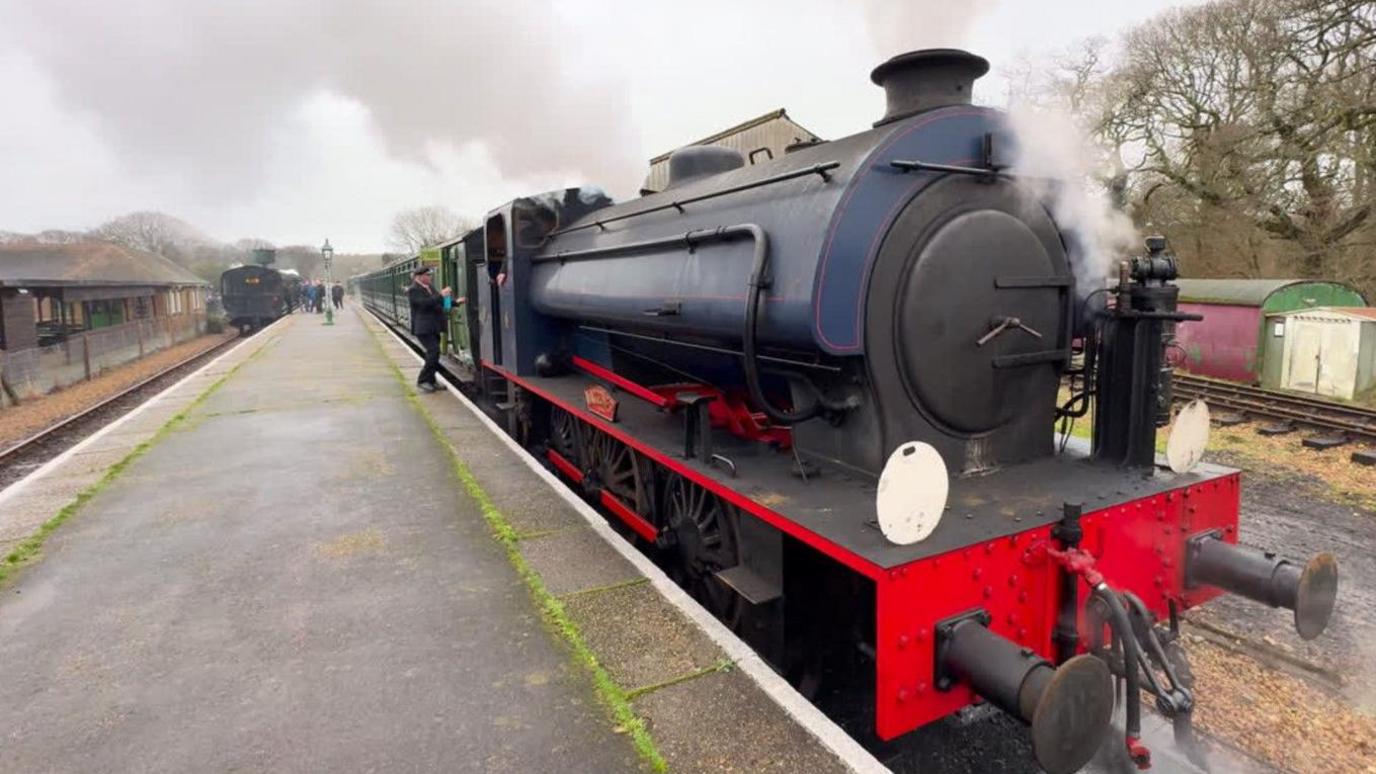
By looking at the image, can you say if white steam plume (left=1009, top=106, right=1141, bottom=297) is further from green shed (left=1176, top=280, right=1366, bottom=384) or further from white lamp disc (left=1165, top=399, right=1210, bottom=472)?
green shed (left=1176, top=280, right=1366, bottom=384)

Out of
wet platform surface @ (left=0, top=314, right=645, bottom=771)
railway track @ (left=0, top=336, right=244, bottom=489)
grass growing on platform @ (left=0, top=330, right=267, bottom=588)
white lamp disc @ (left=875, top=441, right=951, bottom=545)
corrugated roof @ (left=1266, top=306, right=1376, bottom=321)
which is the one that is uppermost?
corrugated roof @ (left=1266, top=306, right=1376, bottom=321)

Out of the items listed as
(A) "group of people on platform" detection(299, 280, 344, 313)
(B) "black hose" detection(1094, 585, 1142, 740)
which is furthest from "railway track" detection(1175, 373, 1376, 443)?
(A) "group of people on platform" detection(299, 280, 344, 313)

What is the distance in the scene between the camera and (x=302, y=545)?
4.89 meters

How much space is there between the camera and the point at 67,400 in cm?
1359

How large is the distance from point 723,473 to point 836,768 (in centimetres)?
142

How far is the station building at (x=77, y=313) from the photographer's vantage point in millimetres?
14430

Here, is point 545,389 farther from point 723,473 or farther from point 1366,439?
point 1366,439

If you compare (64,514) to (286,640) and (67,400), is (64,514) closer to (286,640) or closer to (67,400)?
(286,640)

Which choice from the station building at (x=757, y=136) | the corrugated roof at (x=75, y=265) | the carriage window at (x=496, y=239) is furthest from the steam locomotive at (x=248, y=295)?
the carriage window at (x=496, y=239)

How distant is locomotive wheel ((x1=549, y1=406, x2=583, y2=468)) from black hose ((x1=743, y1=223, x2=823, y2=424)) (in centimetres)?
316

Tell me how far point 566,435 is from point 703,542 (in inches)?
122

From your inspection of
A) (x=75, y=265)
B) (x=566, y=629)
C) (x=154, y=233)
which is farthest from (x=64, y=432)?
(x=154, y=233)

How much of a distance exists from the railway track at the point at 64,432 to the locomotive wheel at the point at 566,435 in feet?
18.5

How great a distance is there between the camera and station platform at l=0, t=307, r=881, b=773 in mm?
2773
